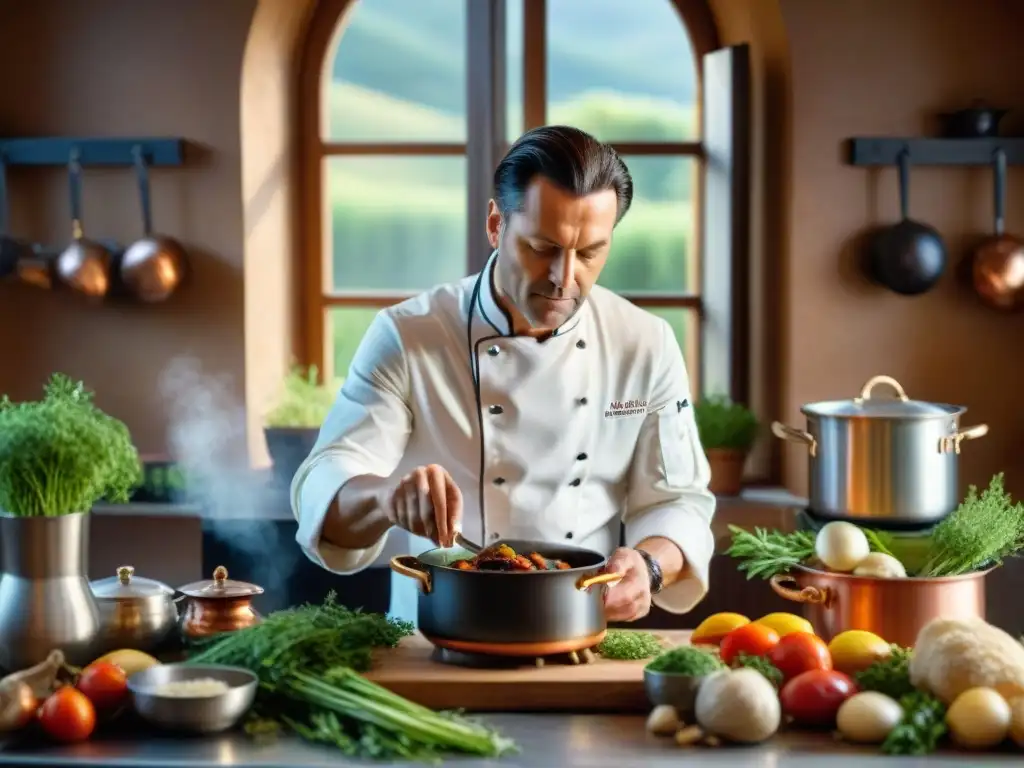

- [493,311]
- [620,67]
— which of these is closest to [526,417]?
[493,311]

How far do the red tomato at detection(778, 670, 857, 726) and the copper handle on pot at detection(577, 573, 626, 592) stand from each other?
12.1 inches

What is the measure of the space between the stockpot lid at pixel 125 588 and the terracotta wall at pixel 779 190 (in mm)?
2382

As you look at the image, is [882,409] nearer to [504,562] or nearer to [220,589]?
[504,562]

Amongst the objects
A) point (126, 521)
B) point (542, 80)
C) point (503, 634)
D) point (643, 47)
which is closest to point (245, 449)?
point (126, 521)

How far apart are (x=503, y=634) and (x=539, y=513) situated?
0.68 m

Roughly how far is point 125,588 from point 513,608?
62 cm

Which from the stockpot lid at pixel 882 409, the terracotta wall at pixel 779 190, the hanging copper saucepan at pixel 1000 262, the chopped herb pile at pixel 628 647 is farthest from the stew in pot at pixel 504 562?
the hanging copper saucepan at pixel 1000 262

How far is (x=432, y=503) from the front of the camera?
2047 millimetres

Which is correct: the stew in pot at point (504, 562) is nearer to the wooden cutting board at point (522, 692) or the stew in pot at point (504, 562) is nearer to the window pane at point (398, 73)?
the wooden cutting board at point (522, 692)

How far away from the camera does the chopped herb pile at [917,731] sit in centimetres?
176

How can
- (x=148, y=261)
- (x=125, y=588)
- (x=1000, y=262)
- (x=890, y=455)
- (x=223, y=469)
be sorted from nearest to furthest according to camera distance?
(x=125, y=588)
(x=890, y=455)
(x=1000, y=262)
(x=148, y=261)
(x=223, y=469)

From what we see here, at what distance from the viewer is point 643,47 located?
4742 millimetres

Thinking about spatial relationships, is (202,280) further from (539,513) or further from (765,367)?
(539,513)

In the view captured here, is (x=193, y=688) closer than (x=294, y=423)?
Yes
